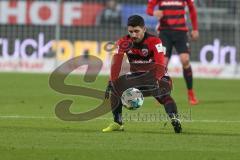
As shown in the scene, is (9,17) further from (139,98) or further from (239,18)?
(139,98)

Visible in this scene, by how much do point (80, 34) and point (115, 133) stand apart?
515 inches

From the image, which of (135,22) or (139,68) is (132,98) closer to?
(139,68)

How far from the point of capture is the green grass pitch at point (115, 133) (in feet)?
28.1

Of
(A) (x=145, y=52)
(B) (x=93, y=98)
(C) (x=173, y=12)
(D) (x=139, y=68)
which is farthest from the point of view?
(B) (x=93, y=98)

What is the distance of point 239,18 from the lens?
23.8m

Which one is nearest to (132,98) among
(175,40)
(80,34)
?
(175,40)

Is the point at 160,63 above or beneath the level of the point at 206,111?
above

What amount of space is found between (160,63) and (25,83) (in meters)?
8.60

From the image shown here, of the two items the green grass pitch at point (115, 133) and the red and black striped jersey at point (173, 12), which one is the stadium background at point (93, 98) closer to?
the green grass pitch at point (115, 133)

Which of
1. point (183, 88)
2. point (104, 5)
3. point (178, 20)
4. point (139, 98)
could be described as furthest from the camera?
point (104, 5)

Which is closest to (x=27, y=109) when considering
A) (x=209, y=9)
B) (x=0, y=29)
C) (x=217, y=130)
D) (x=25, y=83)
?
(x=217, y=130)

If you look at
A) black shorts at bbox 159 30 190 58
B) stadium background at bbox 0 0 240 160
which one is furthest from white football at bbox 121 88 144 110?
black shorts at bbox 159 30 190 58

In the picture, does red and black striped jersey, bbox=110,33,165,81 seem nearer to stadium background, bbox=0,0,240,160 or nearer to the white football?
the white football

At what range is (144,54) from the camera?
10.7 metres
